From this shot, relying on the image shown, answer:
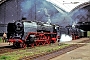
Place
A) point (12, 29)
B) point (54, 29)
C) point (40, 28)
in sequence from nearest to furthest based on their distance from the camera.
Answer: point (12, 29)
point (40, 28)
point (54, 29)

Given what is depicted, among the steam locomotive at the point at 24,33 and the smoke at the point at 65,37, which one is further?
the smoke at the point at 65,37

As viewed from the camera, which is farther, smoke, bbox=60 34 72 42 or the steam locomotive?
smoke, bbox=60 34 72 42

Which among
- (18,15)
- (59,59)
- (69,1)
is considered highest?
(69,1)

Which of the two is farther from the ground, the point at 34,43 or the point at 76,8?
the point at 76,8

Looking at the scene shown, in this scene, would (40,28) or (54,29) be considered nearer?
(40,28)

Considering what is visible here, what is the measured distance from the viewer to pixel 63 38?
5019cm

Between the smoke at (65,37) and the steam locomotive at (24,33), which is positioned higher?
the steam locomotive at (24,33)

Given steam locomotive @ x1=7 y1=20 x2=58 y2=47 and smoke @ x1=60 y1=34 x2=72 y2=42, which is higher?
steam locomotive @ x1=7 y1=20 x2=58 y2=47

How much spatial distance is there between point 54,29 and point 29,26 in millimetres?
11456

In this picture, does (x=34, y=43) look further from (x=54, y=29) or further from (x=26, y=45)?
(x=54, y=29)

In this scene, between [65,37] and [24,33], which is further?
[65,37]

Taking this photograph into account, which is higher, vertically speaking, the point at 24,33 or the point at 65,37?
the point at 24,33

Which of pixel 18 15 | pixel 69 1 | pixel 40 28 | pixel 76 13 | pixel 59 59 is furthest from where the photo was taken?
pixel 69 1

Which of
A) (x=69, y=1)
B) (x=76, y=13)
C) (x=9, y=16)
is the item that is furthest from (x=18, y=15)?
(x=69, y=1)
